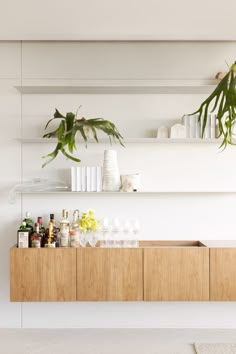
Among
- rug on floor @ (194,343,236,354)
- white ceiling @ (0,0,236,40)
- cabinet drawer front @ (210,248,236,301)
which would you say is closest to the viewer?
white ceiling @ (0,0,236,40)

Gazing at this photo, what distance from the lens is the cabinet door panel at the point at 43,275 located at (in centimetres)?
349

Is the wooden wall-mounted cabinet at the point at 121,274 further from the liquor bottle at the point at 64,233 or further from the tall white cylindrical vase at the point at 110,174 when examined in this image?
the tall white cylindrical vase at the point at 110,174

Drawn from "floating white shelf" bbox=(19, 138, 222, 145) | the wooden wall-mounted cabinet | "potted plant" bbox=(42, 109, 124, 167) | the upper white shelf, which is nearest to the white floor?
the wooden wall-mounted cabinet

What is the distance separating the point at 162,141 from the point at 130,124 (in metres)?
0.33

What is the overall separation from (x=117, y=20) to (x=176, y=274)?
6.44 feet

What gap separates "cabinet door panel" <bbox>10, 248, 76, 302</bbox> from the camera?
349 cm

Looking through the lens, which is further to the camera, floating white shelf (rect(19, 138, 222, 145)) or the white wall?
the white wall

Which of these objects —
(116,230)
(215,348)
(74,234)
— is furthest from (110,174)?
(215,348)

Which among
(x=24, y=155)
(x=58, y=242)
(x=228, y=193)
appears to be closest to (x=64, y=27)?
(x=24, y=155)

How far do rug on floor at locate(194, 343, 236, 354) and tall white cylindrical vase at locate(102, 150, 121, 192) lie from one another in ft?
4.51

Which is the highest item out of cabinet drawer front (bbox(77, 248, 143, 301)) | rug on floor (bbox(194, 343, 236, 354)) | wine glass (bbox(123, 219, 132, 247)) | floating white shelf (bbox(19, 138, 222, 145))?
floating white shelf (bbox(19, 138, 222, 145))

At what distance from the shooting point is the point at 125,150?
389 centimetres

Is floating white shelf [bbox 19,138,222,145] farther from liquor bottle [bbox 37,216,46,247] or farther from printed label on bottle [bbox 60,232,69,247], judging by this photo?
printed label on bottle [bbox 60,232,69,247]

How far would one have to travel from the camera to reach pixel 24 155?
390 centimetres
